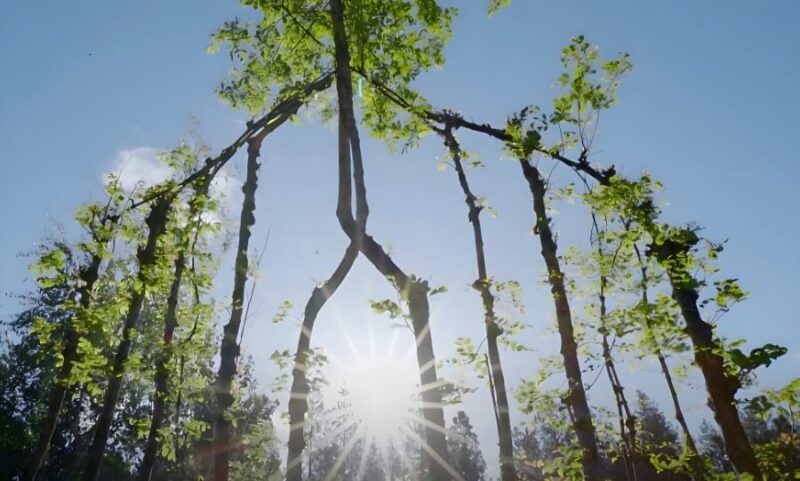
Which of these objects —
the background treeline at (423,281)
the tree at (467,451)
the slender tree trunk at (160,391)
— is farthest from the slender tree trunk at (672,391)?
the tree at (467,451)

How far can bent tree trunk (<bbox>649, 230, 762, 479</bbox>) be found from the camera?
24.6ft

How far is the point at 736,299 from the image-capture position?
6.82 metres

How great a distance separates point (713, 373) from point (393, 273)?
21.5 ft

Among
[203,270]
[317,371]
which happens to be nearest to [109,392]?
[203,270]

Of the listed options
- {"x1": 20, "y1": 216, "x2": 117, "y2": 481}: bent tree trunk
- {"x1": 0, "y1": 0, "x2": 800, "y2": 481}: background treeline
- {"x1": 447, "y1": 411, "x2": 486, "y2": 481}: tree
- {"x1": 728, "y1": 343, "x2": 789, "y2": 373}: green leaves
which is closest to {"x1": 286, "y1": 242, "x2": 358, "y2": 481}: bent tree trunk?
{"x1": 0, "y1": 0, "x2": 800, "y2": 481}: background treeline

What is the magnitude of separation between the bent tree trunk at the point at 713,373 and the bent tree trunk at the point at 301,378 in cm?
527

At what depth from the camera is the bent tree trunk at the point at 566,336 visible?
7.63 meters

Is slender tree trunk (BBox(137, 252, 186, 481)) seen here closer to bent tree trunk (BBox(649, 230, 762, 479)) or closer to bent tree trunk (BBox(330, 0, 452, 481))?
bent tree trunk (BBox(330, 0, 452, 481))

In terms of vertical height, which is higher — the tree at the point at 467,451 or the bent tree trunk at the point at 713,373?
the tree at the point at 467,451

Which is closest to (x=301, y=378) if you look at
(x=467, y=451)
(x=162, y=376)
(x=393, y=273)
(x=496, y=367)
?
(x=393, y=273)

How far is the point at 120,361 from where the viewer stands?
1036 cm

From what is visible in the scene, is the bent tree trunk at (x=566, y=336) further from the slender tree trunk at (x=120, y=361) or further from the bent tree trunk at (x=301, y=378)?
the slender tree trunk at (x=120, y=361)

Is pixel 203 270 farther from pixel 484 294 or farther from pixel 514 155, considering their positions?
pixel 514 155

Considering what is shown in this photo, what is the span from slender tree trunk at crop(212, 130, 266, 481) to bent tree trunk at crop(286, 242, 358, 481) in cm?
364
